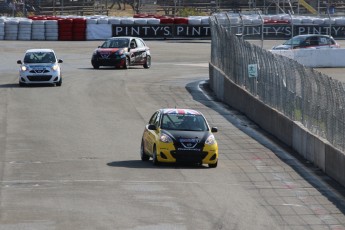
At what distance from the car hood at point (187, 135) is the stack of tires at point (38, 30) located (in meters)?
43.3

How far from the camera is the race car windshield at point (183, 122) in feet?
73.5

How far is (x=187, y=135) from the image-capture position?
21922mm

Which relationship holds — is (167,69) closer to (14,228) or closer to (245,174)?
(245,174)

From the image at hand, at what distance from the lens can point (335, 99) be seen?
21.3m

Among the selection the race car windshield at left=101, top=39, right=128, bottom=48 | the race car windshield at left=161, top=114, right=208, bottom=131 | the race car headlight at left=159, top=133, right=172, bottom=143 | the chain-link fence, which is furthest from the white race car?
the race car headlight at left=159, top=133, right=172, bottom=143

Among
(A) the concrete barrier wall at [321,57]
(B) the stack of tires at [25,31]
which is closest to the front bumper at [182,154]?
(A) the concrete barrier wall at [321,57]

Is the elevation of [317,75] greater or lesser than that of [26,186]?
greater

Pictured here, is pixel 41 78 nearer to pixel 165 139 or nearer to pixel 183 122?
pixel 183 122

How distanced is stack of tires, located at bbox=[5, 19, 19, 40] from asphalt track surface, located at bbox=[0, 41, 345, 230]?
26.6 metres

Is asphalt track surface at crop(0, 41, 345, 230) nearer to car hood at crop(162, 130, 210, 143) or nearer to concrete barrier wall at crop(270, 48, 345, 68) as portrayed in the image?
car hood at crop(162, 130, 210, 143)

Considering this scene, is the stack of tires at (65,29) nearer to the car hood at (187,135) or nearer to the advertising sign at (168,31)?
the advertising sign at (168,31)

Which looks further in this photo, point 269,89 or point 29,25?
point 29,25

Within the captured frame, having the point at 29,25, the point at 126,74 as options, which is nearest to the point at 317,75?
the point at 126,74

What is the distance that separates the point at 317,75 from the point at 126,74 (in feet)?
70.9
